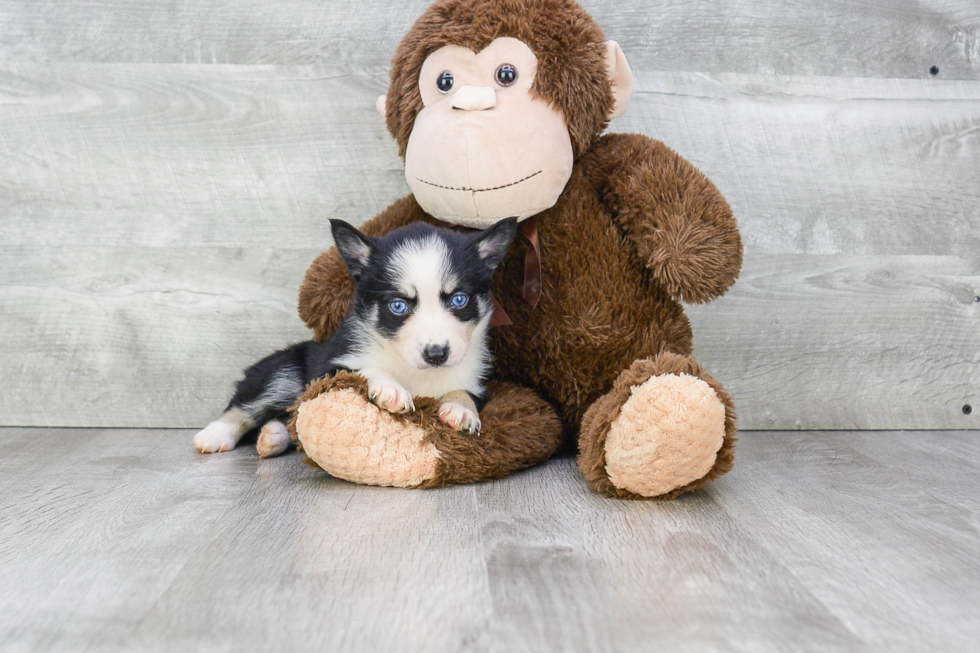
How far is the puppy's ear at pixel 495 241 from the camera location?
68.9 inches

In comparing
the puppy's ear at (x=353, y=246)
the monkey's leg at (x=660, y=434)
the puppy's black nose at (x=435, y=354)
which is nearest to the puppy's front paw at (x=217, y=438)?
the puppy's ear at (x=353, y=246)

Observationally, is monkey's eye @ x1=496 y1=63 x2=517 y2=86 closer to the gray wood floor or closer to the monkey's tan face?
the monkey's tan face

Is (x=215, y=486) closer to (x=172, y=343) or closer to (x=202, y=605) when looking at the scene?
(x=202, y=605)

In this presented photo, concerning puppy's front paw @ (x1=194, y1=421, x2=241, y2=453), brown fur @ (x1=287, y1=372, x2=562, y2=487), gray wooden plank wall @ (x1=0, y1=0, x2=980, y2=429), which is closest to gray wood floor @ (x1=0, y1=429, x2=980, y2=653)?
brown fur @ (x1=287, y1=372, x2=562, y2=487)

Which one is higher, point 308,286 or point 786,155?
A: point 786,155

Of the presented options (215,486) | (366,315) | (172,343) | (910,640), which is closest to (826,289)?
(366,315)

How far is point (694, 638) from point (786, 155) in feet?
5.80

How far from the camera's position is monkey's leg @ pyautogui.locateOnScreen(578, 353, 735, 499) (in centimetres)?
154

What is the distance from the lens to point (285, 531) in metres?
1.42

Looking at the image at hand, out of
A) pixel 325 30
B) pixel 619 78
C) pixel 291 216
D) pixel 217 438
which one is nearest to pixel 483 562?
pixel 217 438

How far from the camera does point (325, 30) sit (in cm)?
241

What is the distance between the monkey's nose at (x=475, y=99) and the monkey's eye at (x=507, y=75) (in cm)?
5

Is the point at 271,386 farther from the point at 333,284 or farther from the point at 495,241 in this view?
the point at 495,241

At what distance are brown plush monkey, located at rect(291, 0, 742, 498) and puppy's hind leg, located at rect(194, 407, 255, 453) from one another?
316mm
